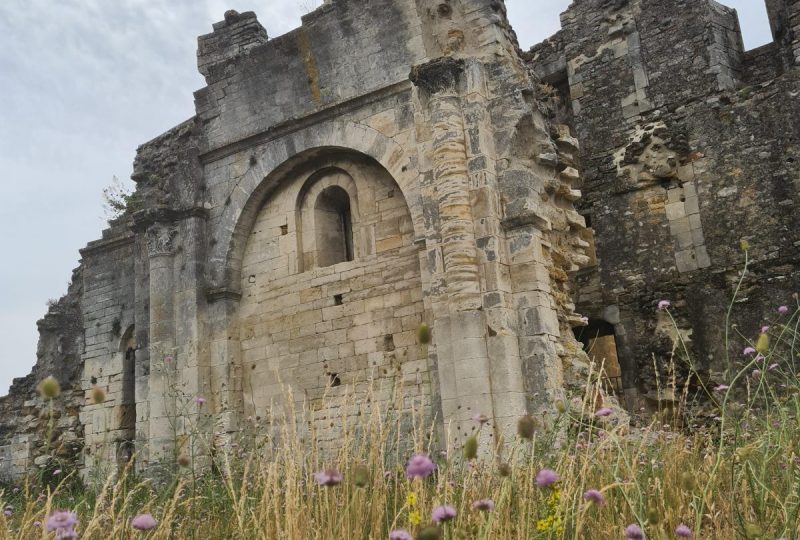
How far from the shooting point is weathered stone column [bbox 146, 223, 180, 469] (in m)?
10.4

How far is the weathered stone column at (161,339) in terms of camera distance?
10.4 m

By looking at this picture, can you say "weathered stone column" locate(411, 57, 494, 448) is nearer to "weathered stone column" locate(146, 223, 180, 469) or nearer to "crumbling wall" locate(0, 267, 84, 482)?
"weathered stone column" locate(146, 223, 180, 469)

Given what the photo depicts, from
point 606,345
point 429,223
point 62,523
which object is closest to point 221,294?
point 429,223

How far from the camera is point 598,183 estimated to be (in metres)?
13.5

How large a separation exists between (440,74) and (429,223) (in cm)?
171

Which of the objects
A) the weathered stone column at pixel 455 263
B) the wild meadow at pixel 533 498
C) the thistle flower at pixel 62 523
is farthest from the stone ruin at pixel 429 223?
the thistle flower at pixel 62 523

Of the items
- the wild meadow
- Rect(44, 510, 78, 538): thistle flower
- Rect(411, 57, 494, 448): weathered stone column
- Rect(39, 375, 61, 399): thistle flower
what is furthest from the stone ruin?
Rect(39, 375, 61, 399): thistle flower

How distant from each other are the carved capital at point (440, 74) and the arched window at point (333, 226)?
85.5 inches

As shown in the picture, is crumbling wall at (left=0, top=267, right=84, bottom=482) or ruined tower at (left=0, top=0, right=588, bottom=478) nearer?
ruined tower at (left=0, top=0, right=588, bottom=478)

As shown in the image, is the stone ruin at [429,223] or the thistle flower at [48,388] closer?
the thistle flower at [48,388]

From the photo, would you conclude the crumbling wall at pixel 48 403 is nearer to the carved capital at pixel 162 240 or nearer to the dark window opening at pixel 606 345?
the carved capital at pixel 162 240

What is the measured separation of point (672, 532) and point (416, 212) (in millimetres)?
6068

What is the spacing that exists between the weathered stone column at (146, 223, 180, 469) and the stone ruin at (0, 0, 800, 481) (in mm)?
30

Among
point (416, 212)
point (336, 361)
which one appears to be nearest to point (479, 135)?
point (416, 212)
